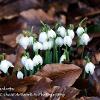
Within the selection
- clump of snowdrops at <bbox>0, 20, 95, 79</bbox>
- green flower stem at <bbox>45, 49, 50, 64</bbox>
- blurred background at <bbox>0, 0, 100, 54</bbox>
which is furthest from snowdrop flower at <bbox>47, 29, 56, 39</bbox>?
blurred background at <bbox>0, 0, 100, 54</bbox>

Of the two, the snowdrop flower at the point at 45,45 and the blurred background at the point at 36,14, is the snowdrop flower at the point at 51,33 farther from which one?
the blurred background at the point at 36,14

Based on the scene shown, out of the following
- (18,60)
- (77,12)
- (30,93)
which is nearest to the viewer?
(30,93)

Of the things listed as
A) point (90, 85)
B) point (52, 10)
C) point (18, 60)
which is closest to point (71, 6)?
point (52, 10)

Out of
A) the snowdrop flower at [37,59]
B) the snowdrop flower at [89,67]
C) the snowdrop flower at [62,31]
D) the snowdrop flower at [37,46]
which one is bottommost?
the snowdrop flower at [89,67]

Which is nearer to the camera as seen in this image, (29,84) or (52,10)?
(29,84)

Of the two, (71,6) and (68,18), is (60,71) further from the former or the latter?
(71,6)

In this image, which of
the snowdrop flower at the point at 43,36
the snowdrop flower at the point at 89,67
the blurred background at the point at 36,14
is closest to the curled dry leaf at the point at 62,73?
the snowdrop flower at the point at 89,67

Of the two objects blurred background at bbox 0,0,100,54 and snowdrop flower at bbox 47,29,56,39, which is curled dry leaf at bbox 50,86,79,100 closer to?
snowdrop flower at bbox 47,29,56,39

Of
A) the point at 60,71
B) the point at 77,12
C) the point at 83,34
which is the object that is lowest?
the point at 60,71
